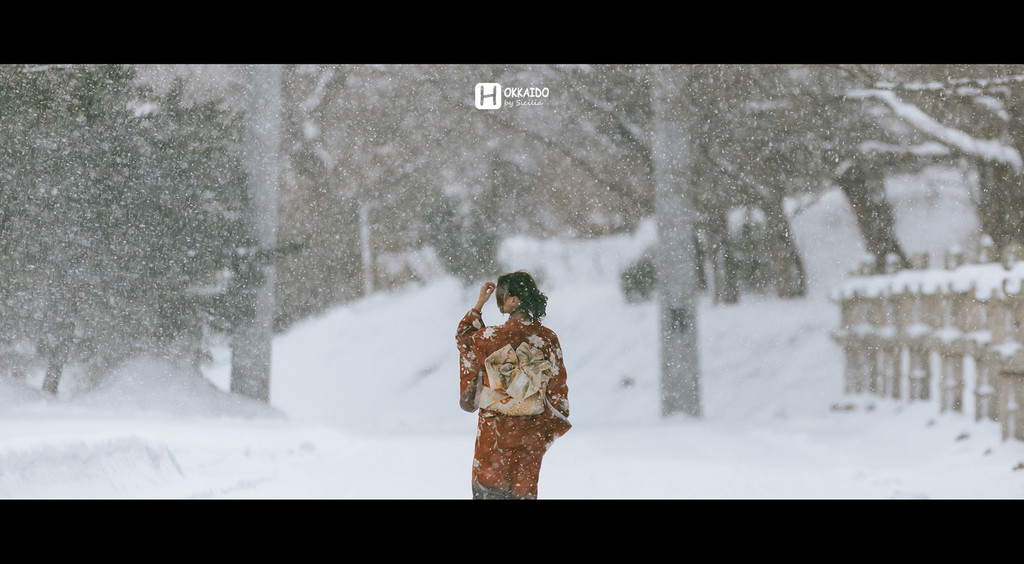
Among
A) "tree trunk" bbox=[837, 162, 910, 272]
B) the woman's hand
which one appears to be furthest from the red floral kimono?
"tree trunk" bbox=[837, 162, 910, 272]

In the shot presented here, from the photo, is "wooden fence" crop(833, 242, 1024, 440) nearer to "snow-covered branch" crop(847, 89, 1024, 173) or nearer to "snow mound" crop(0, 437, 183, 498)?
"snow-covered branch" crop(847, 89, 1024, 173)

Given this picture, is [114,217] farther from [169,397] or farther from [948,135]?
[948,135]

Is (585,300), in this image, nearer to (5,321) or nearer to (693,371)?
(693,371)

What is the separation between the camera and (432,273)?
17.5 ft

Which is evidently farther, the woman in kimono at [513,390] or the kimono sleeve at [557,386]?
the kimono sleeve at [557,386]

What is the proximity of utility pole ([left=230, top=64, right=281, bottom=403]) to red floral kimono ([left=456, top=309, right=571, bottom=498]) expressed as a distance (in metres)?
1.75

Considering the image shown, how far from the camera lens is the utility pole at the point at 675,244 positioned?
5.46 meters

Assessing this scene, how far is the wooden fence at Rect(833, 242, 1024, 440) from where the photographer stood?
499 centimetres

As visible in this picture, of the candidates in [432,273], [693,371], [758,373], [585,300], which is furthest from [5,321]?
[758,373]

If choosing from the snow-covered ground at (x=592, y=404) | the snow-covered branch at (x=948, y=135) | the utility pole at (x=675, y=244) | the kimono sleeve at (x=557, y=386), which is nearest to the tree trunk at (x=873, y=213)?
the snow-covered ground at (x=592, y=404)

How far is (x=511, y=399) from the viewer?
395cm

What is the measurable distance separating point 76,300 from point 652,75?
3.28 m

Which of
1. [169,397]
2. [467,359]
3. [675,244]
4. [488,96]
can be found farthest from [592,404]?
[169,397]

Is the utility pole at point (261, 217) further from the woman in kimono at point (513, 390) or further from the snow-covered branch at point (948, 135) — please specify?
the snow-covered branch at point (948, 135)
